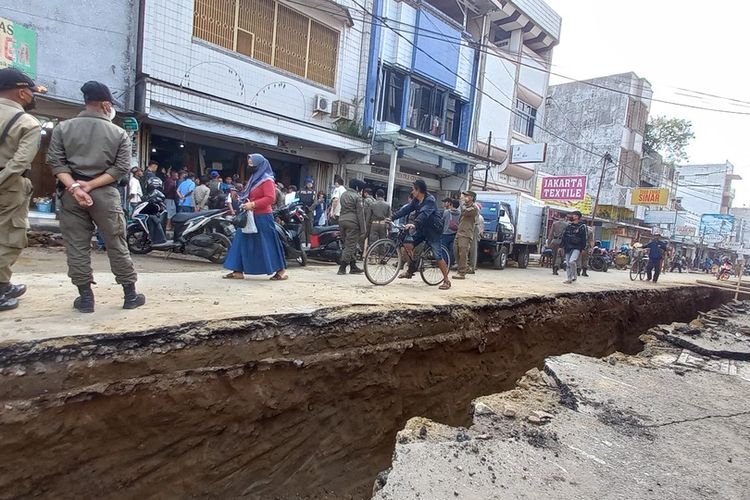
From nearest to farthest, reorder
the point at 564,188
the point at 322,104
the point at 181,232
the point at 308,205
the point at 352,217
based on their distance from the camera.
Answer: the point at 352,217 → the point at 181,232 → the point at 308,205 → the point at 322,104 → the point at 564,188

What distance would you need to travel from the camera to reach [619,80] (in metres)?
27.3

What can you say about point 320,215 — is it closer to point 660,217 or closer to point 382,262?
point 382,262

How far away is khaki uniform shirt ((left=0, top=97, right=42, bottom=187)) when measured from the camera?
9.26 ft

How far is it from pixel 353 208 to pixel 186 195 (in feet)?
14.1

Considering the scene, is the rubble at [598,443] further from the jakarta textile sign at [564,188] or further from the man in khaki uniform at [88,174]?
the jakarta textile sign at [564,188]

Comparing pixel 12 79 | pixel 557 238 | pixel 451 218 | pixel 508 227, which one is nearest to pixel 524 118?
pixel 557 238

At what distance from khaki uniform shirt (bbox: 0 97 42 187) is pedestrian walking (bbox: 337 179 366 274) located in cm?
401

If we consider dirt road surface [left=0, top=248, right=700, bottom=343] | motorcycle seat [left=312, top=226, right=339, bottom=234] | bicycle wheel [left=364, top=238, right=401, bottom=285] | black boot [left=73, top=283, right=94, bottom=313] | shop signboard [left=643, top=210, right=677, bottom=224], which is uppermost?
shop signboard [left=643, top=210, right=677, bottom=224]

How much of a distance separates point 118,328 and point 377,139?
10.5 metres

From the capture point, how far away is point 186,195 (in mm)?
8938

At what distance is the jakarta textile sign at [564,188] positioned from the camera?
1845 cm

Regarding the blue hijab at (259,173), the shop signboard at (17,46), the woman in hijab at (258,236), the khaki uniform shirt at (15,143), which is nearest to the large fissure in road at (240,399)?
the khaki uniform shirt at (15,143)

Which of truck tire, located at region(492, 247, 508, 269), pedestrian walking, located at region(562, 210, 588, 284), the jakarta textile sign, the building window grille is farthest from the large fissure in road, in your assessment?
the building window grille

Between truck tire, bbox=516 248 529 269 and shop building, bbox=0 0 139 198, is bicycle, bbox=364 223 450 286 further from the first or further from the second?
truck tire, bbox=516 248 529 269
